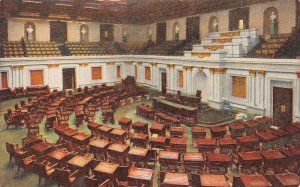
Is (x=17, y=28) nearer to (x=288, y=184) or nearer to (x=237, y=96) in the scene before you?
(x=237, y=96)

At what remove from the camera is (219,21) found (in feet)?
85.3

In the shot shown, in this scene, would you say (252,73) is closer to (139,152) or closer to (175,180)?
(139,152)

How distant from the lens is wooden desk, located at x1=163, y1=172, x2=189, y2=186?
7.80 m

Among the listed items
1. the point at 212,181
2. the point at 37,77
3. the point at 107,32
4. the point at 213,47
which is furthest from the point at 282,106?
the point at 107,32

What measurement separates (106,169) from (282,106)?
1237 cm

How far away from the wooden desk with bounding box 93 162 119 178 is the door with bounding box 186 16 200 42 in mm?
21676

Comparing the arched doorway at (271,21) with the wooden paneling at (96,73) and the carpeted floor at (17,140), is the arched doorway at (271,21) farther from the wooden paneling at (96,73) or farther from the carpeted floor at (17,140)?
the wooden paneling at (96,73)

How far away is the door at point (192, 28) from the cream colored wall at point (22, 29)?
A: 1524 cm

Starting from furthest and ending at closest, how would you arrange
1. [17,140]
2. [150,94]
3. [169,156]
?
[150,94]
[17,140]
[169,156]

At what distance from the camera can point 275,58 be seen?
1645 cm

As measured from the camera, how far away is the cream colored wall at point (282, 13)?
1988 cm

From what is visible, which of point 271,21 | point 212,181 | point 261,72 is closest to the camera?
point 212,181

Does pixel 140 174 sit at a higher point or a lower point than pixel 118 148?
lower

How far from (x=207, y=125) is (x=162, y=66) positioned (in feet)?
38.6
